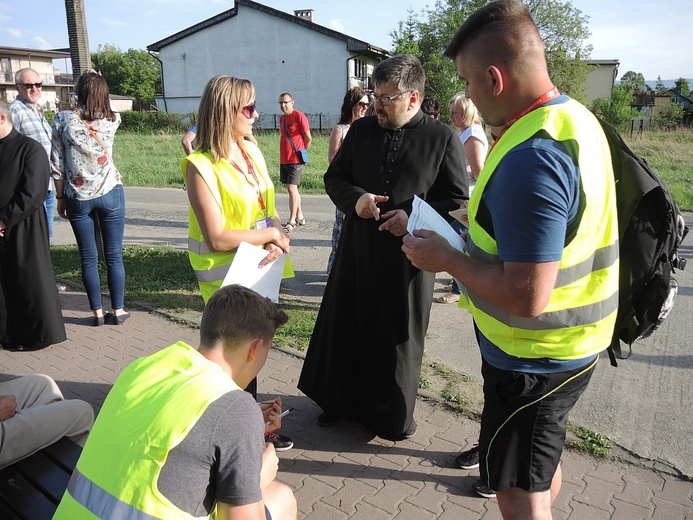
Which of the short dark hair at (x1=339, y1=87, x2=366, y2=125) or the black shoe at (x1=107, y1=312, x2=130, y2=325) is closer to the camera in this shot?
the black shoe at (x1=107, y1=312, x2=130, y2=325)

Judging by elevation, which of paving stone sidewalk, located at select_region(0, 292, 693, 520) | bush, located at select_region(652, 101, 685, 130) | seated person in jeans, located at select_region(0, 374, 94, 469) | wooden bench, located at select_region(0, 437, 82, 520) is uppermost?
bush, located at select_region(652, 101, 685, 130)

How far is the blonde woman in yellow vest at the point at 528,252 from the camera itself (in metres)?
1.80

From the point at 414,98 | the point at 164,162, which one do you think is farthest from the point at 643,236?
the point at 164,162

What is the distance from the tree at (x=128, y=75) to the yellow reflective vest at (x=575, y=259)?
7636 cm

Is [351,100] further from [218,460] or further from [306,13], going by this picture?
[306,13]

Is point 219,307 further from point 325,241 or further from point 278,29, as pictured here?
point 278,29

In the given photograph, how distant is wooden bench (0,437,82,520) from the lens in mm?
2225

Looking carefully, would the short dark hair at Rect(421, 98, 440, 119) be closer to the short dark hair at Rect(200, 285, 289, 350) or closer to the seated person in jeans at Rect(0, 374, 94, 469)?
the seated person in jeans at Rect(0, 374, 94, 469)

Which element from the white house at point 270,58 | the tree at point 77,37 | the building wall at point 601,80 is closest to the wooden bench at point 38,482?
the tree at point 77,37

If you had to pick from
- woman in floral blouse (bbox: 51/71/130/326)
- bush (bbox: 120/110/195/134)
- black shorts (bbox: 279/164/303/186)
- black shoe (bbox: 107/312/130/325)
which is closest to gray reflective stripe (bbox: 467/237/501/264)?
woman in floral blouse (bbox: 51/71/130/326)

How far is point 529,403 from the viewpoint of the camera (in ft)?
6.79

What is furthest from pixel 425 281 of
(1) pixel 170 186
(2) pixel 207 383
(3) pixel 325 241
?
(1) pixel 170 186

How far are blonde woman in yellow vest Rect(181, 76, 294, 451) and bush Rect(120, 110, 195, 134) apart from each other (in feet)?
123

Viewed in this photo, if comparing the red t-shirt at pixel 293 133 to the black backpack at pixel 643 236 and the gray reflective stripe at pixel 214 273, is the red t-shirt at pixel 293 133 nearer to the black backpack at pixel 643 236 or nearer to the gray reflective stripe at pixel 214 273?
the gray reflective stripe at pixel 214 273
